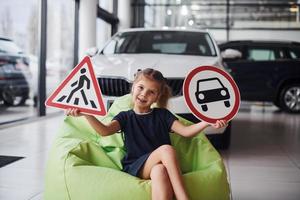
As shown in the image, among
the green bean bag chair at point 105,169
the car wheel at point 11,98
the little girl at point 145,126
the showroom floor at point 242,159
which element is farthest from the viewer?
the car wheel at point 11,98

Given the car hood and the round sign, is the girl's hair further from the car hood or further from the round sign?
the car hood

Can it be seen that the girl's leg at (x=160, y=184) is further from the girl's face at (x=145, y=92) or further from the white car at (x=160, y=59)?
the white car at (x=160, y=59)

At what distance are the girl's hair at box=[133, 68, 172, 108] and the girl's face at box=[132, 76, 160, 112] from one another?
3cm

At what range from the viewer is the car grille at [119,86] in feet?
14.5

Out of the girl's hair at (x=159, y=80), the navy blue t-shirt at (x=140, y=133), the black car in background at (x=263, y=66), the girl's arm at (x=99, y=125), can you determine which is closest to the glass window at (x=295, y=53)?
the black car in background at (x=263, y=66)

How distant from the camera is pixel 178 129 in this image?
2.71 meters

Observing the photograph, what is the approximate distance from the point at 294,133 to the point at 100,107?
4.53 meters

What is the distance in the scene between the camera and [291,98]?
9133mm

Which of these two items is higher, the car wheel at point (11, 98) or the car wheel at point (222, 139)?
the car wheel at point (11, 98)

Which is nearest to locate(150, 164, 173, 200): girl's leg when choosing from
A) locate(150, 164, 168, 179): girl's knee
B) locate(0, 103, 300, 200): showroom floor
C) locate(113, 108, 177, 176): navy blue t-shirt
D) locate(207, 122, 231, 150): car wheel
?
locate(150, 164, 168, 179): girl's knee

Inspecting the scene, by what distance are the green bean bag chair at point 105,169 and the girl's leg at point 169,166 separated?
98 mm

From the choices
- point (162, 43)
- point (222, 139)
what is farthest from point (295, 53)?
point (222, 139)

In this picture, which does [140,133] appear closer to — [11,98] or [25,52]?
[11,98]

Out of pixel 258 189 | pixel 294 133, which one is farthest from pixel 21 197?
pixel 294 133
